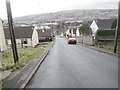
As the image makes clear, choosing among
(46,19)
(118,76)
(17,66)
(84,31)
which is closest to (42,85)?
(118,76)

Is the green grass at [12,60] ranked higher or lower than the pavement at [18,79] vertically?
lower

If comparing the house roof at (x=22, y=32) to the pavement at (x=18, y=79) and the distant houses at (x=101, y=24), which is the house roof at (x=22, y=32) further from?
the pavement at (x=18, y=79)

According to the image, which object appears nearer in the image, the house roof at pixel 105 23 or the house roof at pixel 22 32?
the house roof at pixel 22 32

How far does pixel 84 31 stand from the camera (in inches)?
3280

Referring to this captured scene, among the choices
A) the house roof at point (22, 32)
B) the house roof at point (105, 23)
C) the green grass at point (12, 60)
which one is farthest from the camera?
the house roof at point (105, 23)

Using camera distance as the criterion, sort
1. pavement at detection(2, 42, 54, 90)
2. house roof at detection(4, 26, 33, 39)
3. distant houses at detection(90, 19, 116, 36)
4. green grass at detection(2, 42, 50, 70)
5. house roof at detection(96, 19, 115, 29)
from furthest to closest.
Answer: distant houses at detection(90, 19, 116, 36)
house roof at detection(96, 19, 115, 29)
house roof at detection(4, 26, 33, 39)
green grass at detection(2, 42, 50, 70)
pavement at detection(2, 42, 54, 90)

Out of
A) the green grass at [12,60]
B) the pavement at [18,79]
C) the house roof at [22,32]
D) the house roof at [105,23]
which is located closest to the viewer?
the pavement at [18,79]

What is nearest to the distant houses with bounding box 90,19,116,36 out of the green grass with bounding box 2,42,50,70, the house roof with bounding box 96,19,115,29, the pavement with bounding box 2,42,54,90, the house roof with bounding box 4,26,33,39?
the house roof with bounding box 96,19,115,29

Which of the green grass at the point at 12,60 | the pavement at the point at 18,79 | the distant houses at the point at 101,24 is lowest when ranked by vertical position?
the green grass at the point at 12,60

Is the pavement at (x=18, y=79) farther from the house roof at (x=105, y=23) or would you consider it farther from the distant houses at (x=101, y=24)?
the distant houses at (x=101, y=24)

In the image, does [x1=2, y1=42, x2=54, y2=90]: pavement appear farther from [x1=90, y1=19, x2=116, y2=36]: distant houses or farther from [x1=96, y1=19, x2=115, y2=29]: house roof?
[x1=90, y1=19, x2=116, y2=36]: distant houses

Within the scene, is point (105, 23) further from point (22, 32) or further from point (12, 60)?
point (12, 60)

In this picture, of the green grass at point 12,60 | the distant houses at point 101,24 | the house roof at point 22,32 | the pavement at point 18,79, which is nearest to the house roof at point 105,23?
the distant houses at point 101,24

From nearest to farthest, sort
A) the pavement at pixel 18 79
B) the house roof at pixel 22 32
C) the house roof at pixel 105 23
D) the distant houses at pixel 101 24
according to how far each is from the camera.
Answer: the pavement at pixel 18 79 < the house roof at pixel 22 32 < the house roof at pixel 105 23 < the distant houses at pixel 101 24
